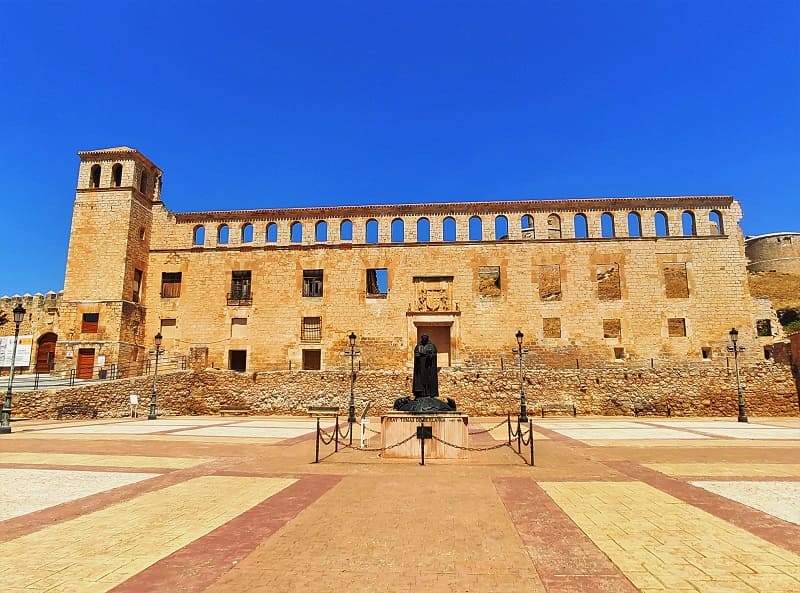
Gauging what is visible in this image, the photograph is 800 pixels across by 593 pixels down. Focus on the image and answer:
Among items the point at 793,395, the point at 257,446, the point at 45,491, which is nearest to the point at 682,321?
the point at 793,395

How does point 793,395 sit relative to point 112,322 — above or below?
below

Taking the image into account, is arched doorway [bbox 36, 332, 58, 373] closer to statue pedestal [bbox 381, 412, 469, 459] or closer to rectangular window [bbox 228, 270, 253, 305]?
rectangular window [bbox 228, 270, 253, 305]

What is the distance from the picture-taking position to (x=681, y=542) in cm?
451

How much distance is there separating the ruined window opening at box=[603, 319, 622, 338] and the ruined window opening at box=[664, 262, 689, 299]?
3.25 meters

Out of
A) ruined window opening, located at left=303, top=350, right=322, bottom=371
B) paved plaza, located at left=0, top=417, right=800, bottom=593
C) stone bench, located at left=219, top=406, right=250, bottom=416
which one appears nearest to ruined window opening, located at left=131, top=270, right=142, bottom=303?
stone bench, located at left=219, top=406, right=250, bottom=416

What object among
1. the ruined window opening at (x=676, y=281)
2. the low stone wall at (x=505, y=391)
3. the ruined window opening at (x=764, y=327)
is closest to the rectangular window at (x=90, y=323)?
the low stone wall at (x=505, y=391)

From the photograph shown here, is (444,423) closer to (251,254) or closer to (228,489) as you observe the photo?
(228,489)

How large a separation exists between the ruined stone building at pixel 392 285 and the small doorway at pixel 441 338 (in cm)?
9

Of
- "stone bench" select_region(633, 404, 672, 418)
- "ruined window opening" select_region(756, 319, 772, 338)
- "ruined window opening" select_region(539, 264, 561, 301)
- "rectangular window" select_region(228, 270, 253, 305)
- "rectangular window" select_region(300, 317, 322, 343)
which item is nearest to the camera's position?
"stone bench" select_region(633, 404, 672, 418)

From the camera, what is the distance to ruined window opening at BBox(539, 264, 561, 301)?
27859mm

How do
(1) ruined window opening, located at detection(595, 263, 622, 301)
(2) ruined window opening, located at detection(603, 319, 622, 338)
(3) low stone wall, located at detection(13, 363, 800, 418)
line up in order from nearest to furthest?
(3) low stone wall, located at detection(13, 363, 800, 418) → (2) ruined window opening, located at detection(603, 319, 622, 338) → (1) ruined window opening, located at detection(595, 263, 622, 301)

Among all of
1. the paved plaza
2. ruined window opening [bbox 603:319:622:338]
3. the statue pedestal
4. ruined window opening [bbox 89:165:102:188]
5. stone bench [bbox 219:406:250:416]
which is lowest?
stone bench [bbox 219:406:250:416]

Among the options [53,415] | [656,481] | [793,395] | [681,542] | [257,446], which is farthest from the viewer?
[793,395]

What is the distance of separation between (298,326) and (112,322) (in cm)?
1015
